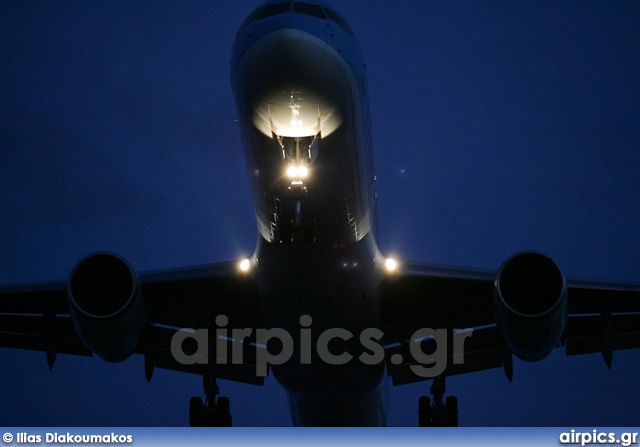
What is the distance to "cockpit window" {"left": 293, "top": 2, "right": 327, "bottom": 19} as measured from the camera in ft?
39.7

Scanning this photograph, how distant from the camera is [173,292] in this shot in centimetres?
1633

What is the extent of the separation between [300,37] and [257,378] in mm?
10318

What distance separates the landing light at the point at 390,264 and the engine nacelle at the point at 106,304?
4.81 m

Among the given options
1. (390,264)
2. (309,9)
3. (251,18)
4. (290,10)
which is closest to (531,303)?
(390,264)

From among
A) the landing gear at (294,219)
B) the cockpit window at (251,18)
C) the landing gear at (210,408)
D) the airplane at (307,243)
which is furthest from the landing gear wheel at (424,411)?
the cockpit window at (251,18)

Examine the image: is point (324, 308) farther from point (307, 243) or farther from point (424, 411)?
point (424, 411)

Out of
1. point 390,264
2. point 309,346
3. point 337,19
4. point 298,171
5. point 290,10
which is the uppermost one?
point 337,19

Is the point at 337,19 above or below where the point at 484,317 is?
above

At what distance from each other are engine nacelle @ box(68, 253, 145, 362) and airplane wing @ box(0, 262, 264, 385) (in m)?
0.20

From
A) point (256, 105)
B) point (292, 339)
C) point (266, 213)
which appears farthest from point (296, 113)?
point (292, 339)

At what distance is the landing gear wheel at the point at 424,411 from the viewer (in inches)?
739

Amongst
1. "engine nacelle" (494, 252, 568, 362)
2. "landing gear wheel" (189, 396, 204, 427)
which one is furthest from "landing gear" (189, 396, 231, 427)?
"engine nacelle" (494, 252, 568, 362)

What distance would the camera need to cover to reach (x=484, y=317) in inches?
682

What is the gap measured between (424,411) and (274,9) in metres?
10.8
